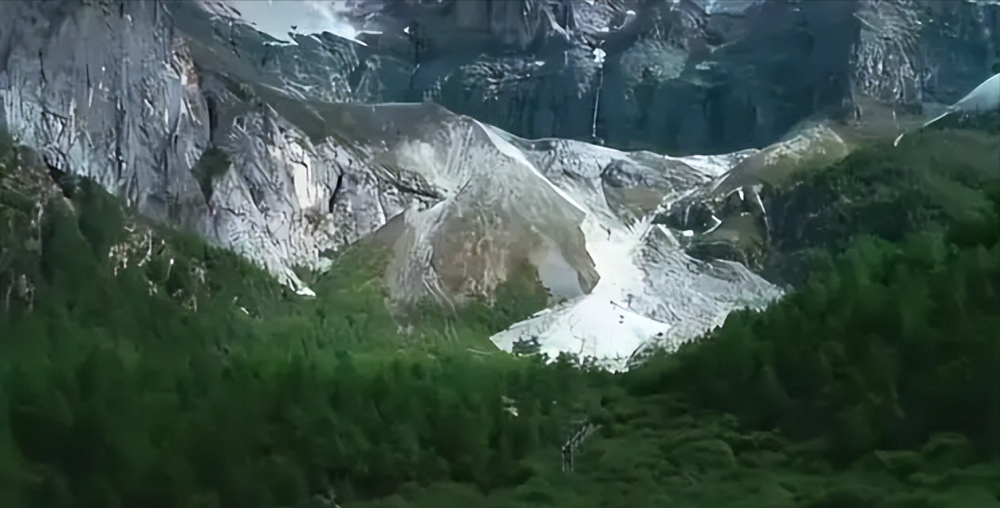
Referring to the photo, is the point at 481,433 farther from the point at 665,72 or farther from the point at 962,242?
the point at 962,242

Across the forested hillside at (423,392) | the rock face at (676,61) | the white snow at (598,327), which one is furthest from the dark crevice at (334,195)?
the white snow at (598,327)

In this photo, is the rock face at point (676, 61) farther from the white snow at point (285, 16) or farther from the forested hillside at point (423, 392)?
the forested hillside at point (423, 392)

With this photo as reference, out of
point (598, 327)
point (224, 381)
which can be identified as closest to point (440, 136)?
point (598, 327)

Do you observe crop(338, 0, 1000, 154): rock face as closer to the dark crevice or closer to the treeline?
the dark crevice

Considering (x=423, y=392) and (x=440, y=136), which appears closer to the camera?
(x=423, y=392)

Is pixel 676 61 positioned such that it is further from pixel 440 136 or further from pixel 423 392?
pixel 423 392
